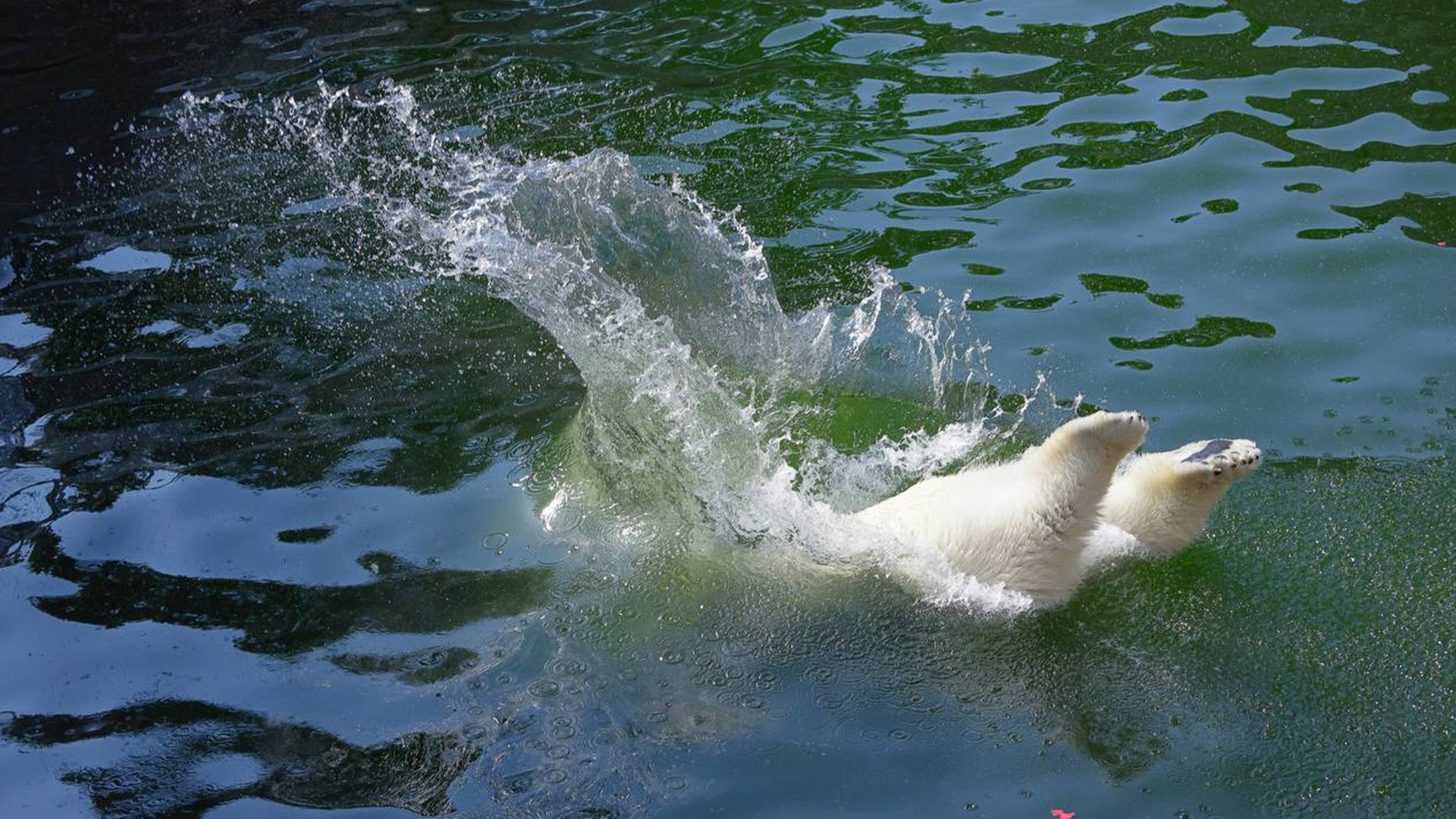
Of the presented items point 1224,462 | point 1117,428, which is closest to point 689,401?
point 1117,428

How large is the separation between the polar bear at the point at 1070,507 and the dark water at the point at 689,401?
0.16 metres

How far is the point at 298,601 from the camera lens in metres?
4.52

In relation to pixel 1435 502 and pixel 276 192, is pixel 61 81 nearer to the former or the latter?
pixel 276 192

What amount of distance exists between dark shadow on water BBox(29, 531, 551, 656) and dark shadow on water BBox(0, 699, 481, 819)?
0.36 m

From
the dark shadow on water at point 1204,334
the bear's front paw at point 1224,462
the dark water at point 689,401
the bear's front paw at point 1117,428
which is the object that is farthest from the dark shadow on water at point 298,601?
the dark shadow on water at point 1204,334

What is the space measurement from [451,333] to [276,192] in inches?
70.9

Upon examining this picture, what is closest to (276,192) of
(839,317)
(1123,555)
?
(839,317)

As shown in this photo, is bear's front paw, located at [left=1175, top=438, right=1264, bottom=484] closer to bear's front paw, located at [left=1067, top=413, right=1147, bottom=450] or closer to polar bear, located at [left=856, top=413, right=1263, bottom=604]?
polar bear, located at [left=856, top=413, right=1263, bottom=604]

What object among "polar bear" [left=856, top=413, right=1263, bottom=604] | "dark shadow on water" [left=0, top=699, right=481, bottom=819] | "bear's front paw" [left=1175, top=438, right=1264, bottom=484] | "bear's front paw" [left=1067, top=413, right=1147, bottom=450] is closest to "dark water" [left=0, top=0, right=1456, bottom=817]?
"dark shadow on water" [left=0, top=699, right=481, bottom=819]

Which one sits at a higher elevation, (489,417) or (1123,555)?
(489,417)

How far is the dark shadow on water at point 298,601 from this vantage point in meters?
4.38

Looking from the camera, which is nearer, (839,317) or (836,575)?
Result: (836,575)

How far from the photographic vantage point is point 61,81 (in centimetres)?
880

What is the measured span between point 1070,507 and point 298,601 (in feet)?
8.44
